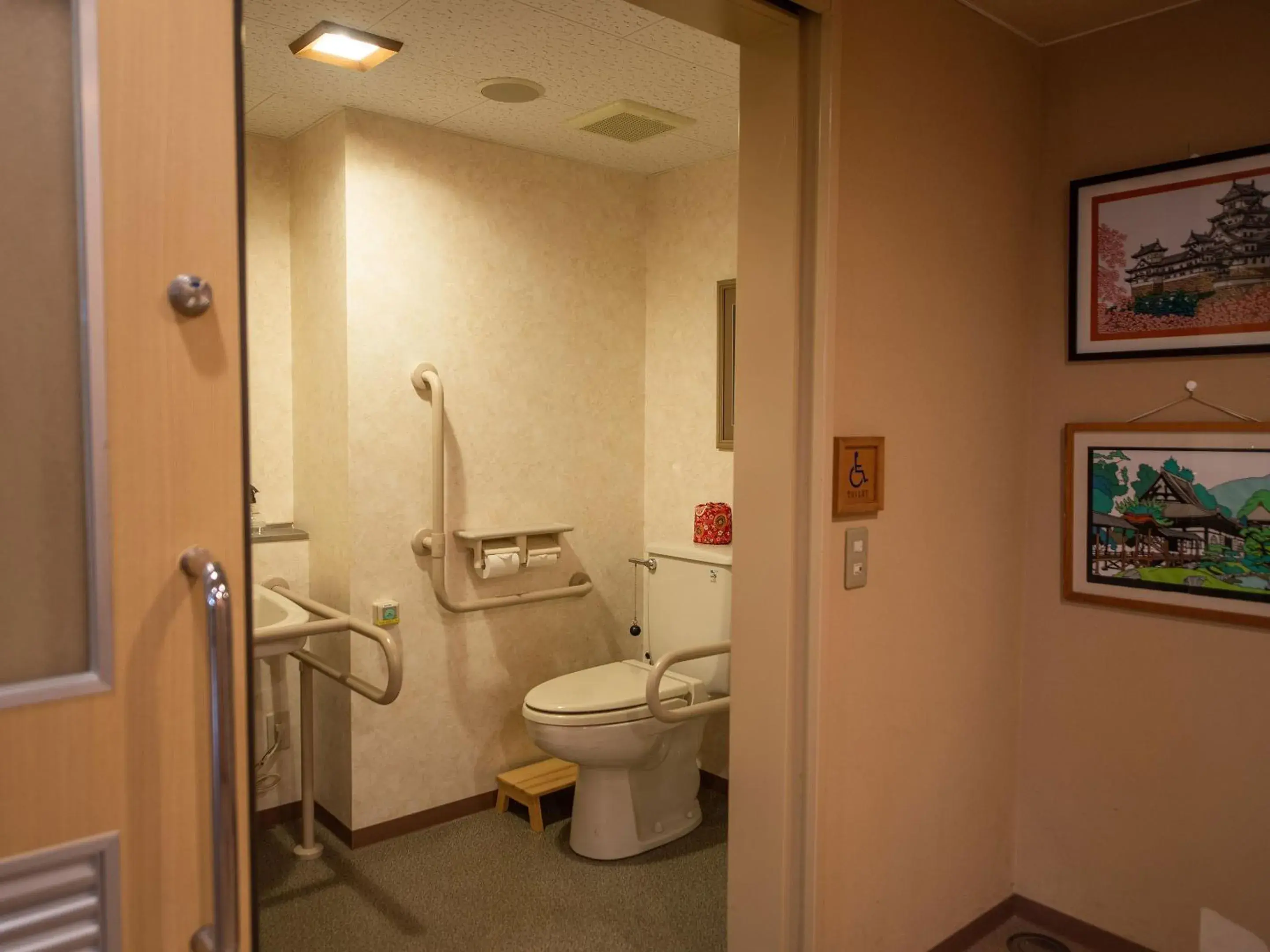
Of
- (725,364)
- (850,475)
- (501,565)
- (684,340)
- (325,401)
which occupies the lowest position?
(501,565)

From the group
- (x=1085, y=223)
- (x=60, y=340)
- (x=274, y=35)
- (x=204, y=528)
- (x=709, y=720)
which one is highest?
(x=274, y=35)

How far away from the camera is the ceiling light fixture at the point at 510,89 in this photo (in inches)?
96.5

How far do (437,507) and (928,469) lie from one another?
152 centimetres

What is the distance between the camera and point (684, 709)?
2393 millimetres

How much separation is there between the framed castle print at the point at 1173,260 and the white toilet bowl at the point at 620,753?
1.48 metres

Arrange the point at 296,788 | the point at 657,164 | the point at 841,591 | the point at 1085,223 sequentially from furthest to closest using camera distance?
the point at 657,164, the point at 296,788, the point at 1085,223, the point at 841,591

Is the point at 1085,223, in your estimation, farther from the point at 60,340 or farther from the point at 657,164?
the point at 60,340

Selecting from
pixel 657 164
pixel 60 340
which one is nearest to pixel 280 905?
pixel 60 340

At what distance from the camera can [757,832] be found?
1.77 meters

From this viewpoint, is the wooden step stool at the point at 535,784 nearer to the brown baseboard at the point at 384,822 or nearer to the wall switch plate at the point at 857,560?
the brown baseboard at the point at 384,822

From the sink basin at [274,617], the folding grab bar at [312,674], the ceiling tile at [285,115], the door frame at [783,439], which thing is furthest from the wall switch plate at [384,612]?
the ceiling tile at [285,115]

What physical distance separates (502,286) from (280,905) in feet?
6.39

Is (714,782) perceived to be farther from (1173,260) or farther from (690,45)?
(690,45)

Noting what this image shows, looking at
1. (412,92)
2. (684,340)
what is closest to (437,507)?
(684,340)
